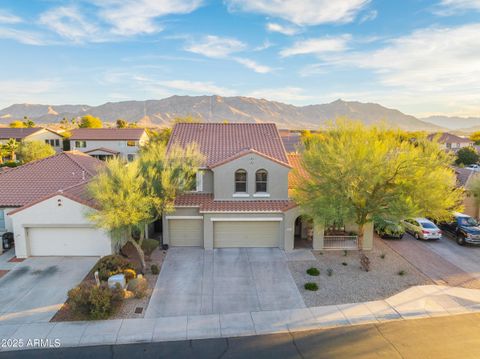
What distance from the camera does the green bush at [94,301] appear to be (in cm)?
1296

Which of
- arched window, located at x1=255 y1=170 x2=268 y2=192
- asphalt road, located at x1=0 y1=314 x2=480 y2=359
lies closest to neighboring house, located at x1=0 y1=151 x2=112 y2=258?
asphalt road, located at x1=0 y1=314 x2=480 y2=359

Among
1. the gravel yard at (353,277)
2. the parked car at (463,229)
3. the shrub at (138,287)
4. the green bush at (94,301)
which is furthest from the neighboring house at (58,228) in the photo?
the parked car at (463,229)

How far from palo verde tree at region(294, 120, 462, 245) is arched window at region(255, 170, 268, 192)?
13.2ft

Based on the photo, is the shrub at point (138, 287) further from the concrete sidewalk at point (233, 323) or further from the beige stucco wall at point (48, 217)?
the beige stucco wall at point (48, 217)

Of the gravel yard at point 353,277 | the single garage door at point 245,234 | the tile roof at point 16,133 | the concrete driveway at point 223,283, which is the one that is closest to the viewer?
the concrete driveway at point 223,283

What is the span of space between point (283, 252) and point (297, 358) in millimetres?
9307

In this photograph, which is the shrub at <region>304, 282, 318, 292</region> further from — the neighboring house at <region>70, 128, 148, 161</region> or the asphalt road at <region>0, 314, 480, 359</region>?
the neighboring house at <region>70, 128, 148, 161</region>

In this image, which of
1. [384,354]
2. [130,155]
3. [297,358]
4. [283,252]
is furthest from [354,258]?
[130,155]

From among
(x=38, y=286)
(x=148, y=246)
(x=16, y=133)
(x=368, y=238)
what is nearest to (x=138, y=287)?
(x=148, y=246)

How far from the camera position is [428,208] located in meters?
16.2

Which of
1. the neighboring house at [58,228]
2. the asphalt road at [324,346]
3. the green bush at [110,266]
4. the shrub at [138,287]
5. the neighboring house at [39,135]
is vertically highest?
the neighboring house at [39,135]

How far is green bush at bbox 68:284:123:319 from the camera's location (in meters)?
13.0

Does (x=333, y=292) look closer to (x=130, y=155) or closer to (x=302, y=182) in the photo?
(x=302, y=182)

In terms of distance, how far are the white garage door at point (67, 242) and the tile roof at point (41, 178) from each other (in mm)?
2999
